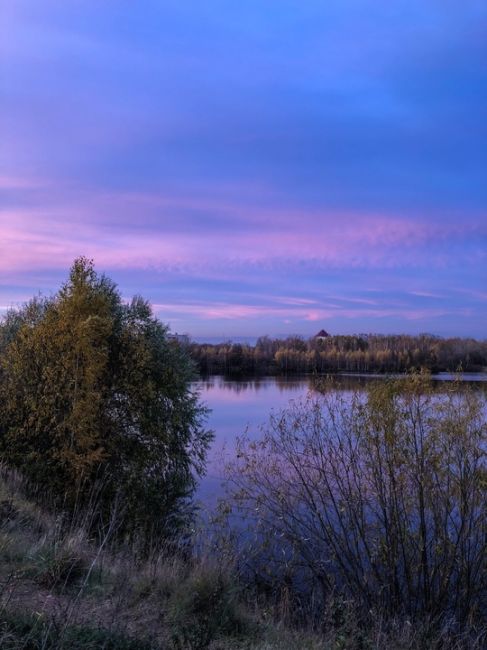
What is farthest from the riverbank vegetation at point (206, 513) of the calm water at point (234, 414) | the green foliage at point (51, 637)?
the calm water at point (234, 414)

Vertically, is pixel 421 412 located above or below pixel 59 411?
above

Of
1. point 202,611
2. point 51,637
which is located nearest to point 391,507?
point 202,611

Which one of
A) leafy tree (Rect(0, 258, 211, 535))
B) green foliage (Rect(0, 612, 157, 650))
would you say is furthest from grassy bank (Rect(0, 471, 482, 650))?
leafy tree (Rect(0, 258, 211, 535))

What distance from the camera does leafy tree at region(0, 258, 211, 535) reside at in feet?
46.4

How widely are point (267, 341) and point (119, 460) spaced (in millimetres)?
79983

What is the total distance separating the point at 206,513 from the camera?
13.4 metres

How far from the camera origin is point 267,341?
310ft

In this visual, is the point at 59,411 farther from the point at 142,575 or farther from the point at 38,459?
the point at 142,575

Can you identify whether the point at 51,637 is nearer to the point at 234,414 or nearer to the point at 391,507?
the point at 391,507

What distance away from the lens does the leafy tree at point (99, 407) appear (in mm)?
14141

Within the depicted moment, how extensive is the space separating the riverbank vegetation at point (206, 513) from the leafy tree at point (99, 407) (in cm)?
5

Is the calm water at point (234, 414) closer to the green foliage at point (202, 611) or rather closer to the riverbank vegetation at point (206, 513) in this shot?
the riverbank vegetation at point (206, 513)

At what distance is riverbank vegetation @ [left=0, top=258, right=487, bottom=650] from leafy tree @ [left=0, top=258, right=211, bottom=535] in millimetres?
55

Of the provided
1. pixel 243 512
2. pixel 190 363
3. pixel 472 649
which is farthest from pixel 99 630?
pixel 190 363
